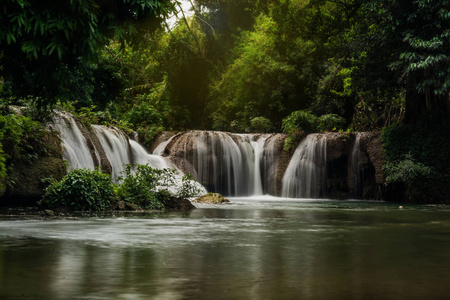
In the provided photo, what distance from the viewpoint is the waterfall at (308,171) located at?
26.6 m

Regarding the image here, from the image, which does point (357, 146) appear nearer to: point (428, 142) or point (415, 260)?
point (428, 142)

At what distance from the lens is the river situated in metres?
4.48

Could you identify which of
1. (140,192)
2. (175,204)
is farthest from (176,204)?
(140,192)

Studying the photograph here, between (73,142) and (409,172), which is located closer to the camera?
(73,142)

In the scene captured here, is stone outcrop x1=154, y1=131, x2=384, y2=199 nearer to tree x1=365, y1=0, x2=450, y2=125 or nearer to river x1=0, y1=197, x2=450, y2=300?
tree x1=365, y1=0, x2=450, y2=125

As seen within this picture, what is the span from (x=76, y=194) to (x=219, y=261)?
852 centimetres

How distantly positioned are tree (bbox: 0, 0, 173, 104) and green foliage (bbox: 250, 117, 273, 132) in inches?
1046

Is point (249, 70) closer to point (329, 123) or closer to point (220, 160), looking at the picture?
point (329, 123)

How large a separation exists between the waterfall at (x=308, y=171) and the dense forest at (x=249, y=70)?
915 mm

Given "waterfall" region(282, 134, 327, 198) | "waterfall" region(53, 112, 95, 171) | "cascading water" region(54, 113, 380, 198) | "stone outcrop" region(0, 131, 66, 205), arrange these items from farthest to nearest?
"waterfall" region(282, 134, 327, 198) < "cascading water" region(54, 113, 380, 198) < "waterfall" region(53, 112, 95, 171) < "stone outcrop" region(0, 131, 66, 205)

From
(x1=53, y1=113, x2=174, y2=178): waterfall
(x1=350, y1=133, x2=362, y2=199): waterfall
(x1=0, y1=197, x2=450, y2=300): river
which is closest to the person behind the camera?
(x1=0, y1=197, x2=450, y2=300): river

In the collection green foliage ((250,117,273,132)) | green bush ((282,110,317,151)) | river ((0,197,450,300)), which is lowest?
river ((0,197,450,300))

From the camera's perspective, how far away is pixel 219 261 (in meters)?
6.06

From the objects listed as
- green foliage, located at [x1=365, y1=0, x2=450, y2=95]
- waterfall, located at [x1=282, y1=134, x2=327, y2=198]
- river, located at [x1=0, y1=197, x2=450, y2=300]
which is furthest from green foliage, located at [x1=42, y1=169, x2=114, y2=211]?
waterfall, located at [x1=282, y1=134, x2=327, y2=198]
